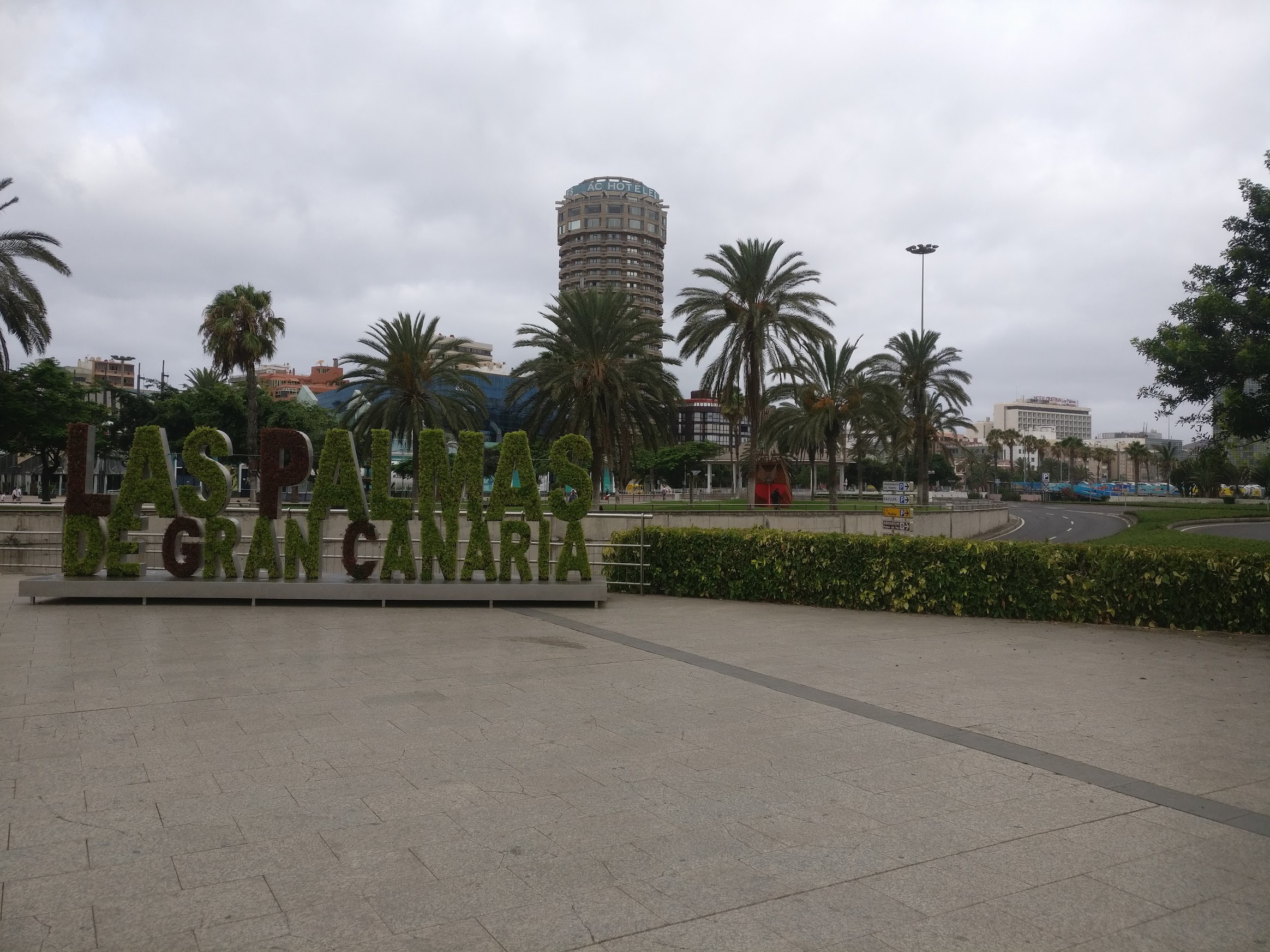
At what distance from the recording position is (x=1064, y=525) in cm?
4397

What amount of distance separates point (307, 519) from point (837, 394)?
29603mm

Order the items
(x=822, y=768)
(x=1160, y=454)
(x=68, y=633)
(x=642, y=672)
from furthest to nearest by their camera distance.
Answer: (x=1160, y=454)
(x=68, y=633)
(x=642, y=672)
(x=822, y=768)

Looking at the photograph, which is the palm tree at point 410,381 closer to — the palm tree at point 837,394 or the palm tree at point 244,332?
the palm tree at point 244,332

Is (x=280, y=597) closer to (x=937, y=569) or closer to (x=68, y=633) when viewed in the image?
(x=68, y=633)

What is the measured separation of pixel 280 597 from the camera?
47.3 ft

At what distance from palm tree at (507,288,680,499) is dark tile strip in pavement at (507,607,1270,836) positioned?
20.7 metres

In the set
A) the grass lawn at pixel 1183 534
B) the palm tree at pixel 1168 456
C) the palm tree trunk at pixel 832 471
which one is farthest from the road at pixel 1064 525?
the palm tree at pixel 1168 456

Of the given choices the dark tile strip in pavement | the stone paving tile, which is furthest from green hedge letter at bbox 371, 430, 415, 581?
the stone paving tile

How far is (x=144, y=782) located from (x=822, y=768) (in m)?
4.33

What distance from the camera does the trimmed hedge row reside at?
1179cm

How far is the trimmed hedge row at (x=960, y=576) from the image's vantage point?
11789 mm

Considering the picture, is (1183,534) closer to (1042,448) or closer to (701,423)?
(1042,448)

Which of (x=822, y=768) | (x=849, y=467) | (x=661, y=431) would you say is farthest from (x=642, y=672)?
(x=849, y=467)

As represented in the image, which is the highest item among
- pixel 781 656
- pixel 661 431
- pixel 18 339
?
pixel 18 339
